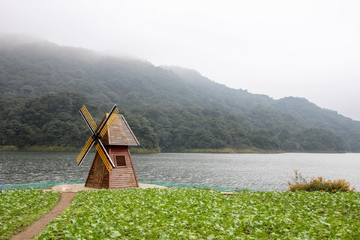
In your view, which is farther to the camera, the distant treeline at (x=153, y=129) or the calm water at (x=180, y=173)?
the distant treeline at (x=153, y=129)

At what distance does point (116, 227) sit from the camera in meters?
6.34

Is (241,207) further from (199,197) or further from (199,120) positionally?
(199,120)

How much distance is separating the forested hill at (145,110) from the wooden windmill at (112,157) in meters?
57.4

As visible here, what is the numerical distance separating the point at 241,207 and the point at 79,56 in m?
205

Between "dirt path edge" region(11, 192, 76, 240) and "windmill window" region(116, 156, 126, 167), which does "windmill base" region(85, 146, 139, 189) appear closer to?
"windmill window" region(116, 156, 126, 167)

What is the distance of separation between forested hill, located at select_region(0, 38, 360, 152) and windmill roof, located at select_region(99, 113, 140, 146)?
57.2 metres

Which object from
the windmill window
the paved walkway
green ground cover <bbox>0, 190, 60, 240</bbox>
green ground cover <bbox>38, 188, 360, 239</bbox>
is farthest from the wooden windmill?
green ground cover <bbox>38, 188, 360, 239</bbox>

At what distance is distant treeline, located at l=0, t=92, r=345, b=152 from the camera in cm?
6725

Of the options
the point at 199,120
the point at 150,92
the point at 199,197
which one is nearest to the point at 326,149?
the point at 199,120

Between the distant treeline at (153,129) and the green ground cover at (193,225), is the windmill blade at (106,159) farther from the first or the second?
the distant treeline at (153,129)

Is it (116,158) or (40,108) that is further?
(40,108)

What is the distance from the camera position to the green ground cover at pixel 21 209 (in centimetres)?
748

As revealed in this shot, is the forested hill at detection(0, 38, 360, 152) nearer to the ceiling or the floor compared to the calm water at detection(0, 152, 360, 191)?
nearer to the ceiling

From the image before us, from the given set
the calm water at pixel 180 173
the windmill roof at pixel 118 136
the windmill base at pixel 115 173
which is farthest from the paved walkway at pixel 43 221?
the calm water at pixel 180 173
